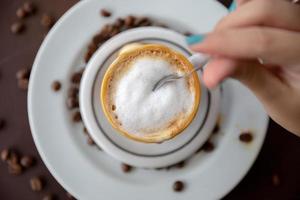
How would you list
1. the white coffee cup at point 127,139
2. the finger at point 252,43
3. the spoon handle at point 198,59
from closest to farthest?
the finger at point 252,43 → the spoon handle at point 198,59 → the white coffee cup at point 127,139

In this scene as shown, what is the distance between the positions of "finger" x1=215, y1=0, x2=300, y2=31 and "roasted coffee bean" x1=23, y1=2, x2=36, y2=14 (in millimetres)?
489

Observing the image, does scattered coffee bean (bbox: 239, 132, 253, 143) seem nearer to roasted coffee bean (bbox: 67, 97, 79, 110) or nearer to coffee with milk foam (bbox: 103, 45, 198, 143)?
coffee with milk foam (bbox: 103, 45, 198, 143)

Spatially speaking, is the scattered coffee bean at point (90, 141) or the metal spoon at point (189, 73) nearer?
the metal spoon at point (189, 73)

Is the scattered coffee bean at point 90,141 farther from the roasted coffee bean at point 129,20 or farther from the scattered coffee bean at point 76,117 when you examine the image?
the roasted coffee bean at point 129,20

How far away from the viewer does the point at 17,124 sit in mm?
941

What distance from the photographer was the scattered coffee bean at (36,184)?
93 centimetres

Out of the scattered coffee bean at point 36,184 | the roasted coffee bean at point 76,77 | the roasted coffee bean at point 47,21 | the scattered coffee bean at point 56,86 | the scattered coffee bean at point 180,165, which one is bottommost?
the scattered coffee bean at point 180,165

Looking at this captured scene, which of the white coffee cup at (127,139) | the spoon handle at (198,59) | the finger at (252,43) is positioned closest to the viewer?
the finger at (252,43)

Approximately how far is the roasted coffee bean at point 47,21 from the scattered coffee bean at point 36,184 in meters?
0.32

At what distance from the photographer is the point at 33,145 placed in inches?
37.0

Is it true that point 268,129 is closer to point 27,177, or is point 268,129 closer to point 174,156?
point 174,156

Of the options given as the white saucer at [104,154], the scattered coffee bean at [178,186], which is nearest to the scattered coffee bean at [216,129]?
the white saucer at [104,154]

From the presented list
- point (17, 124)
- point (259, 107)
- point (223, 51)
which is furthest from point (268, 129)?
point (17, 124)

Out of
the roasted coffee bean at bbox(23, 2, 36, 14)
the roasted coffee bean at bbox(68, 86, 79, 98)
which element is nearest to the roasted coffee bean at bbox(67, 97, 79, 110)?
the roasted coffee bean at bbox(68, 86, 79, 98)
